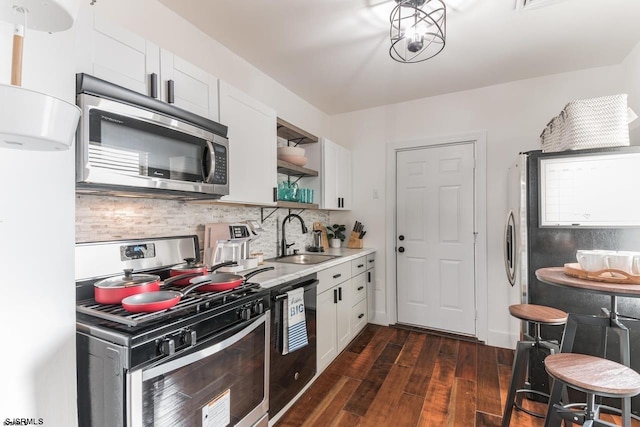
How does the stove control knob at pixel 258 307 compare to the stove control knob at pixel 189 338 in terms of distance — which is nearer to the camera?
the stove control knob at pixel 189 338

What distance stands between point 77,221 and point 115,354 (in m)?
0.77

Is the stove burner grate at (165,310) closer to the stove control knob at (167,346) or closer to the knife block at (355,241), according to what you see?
the stove control knob at (167,346)

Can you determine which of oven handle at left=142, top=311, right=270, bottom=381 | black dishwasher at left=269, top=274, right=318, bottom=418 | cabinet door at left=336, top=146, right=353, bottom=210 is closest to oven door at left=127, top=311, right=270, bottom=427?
oven handle at left=142, top=311, right=270, bottom=381

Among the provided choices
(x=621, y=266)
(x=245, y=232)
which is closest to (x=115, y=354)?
(x=245, y=232)

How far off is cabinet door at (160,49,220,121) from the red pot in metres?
0.88

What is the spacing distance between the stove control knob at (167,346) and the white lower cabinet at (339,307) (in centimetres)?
133

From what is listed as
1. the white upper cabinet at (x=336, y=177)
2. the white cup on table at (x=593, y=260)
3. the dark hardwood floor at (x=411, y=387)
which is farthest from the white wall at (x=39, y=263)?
the white upper cabinet at (x=336, y=177)

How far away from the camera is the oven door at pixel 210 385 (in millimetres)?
1015

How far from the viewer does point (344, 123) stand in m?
3.82

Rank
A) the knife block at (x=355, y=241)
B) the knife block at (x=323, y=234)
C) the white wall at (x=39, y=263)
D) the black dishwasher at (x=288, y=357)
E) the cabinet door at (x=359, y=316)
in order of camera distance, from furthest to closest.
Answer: the knife block at (x=355, y=241) → the knife block at (x=323, y=234) → the cabinet door at (x=359, y=316) → the black dishwasher at (x=288, y=357) → the white wall at (x=39, y=263)

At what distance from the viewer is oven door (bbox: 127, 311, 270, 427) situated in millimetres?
1015

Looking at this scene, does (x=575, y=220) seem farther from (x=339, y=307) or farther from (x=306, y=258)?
(x=306, y=258)

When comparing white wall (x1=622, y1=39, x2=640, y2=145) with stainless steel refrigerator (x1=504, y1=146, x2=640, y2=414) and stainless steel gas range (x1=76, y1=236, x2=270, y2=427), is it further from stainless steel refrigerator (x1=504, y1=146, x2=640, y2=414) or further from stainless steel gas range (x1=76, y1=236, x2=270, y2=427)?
stainless steel gas range (x1=76, y1=236, x2=270, y2=427)

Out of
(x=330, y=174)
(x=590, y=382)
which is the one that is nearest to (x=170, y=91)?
(x=330, y=174)
